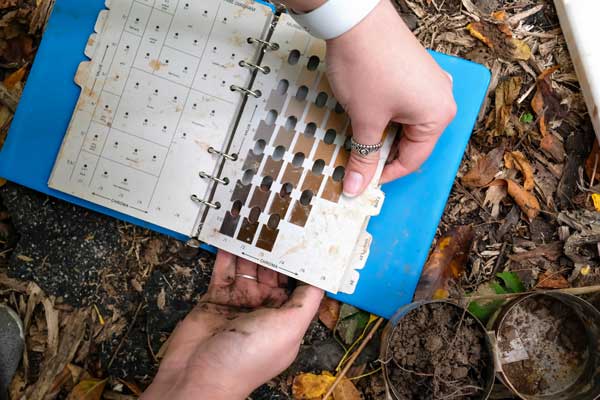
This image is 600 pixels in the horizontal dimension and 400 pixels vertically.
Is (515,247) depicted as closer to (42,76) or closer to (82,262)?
(82,262)

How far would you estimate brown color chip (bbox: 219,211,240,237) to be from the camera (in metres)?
1.31

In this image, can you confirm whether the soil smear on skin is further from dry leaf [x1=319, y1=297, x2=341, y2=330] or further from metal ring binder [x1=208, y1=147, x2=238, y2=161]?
metal ring binder [x1=208, y1=147, x2=238, y2=161]

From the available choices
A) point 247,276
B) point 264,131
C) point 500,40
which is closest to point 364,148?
point 264,131

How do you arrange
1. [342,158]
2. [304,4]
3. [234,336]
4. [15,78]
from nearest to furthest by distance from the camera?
[304,4] < [234,336] < [342,158] < [15,78]

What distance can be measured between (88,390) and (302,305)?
0.65 metres

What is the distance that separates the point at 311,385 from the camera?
1.41 meters

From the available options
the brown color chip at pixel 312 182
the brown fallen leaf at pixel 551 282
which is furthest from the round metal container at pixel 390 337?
the brown color chip at pixel 312 182

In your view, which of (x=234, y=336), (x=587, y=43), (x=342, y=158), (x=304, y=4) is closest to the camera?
(x=304, y=4)

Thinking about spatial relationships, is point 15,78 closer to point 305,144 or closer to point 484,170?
point 305,144

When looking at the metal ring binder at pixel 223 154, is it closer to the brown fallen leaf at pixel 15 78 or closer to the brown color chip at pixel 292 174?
the brown color chip at pixel 292 174

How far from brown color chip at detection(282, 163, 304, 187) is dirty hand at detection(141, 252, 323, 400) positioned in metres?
0.27

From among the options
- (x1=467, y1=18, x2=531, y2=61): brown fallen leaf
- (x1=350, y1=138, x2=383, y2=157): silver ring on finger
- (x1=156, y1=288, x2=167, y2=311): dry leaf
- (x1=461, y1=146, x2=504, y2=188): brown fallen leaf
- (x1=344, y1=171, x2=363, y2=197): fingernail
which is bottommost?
(x1=156, y1=288, x2=167, y2=311): dry leaf

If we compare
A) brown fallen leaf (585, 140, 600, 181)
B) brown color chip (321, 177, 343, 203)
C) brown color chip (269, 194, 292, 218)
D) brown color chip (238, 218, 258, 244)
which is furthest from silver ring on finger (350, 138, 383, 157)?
brown fallen leaf (585, 140, 600, 181)

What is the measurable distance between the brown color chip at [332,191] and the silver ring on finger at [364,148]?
0.37 feet
